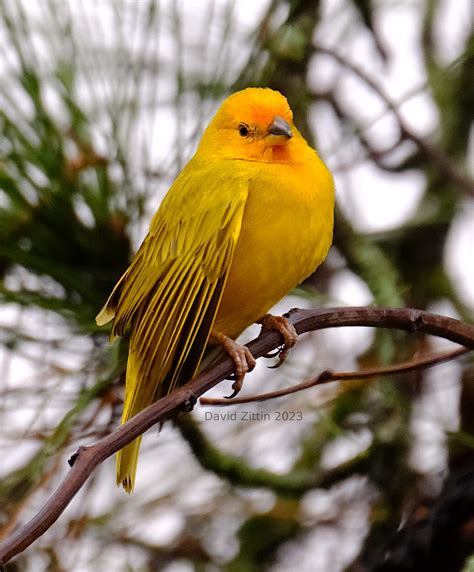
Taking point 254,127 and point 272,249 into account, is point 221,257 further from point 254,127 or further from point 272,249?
point 254,127

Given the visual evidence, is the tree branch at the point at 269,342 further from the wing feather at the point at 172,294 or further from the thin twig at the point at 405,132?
the thin twig at the point at 405,132

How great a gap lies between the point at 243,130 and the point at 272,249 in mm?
474

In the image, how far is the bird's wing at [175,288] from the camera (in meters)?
1.92

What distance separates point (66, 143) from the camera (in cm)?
202

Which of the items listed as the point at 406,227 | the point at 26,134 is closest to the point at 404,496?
the point at 406,227

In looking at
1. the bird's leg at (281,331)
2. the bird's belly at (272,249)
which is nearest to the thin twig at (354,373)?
the bird's leg at (281,331)

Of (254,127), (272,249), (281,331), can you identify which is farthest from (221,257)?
(254,127)

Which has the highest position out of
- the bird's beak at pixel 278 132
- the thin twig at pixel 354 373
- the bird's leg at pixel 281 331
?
the bird's beak at pixel 278 132

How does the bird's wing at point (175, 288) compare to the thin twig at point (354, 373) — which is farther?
the bird's wing at point (175, 288)

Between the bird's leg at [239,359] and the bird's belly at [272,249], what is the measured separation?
0.10 meters

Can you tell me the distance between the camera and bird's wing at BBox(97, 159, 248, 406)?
75.5 inches

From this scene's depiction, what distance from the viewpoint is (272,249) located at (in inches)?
81.7

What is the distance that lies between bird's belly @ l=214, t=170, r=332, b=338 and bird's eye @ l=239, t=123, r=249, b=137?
31 cm

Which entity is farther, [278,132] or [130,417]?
[278,132]
